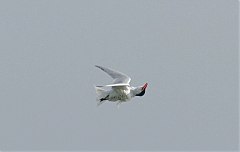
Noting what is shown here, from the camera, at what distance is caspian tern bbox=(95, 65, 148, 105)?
114ft

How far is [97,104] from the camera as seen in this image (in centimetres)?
3497

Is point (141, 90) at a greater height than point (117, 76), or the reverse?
point (117, 76)

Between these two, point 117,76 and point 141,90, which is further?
point 117,76

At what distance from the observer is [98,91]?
1387 inches

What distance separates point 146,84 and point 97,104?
1993mm

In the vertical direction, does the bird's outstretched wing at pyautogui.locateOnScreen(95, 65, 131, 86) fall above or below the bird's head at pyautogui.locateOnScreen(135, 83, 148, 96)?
above

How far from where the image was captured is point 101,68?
3538 centimetres

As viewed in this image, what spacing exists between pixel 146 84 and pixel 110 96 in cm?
145

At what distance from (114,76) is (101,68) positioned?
60cm

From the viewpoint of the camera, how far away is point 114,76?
3522 cm

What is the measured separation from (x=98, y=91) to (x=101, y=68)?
88cm

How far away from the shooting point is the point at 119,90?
34.6m

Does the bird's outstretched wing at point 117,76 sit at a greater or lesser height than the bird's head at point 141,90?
greater

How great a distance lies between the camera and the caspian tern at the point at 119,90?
34.7 m
